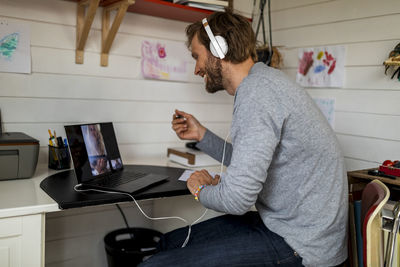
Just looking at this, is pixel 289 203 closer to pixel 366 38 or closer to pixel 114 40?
pixel 366 38

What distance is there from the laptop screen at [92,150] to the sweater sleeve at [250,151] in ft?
2.01

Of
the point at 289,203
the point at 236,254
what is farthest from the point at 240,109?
the point at 236,254

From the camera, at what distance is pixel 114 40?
2.02m

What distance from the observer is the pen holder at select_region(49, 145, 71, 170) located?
5.75ft

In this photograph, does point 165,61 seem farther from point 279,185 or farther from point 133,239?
point 279,185

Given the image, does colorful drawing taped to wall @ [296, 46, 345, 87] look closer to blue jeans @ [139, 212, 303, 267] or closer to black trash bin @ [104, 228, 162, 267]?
blue jeans @ [139, 212, 303, 267]

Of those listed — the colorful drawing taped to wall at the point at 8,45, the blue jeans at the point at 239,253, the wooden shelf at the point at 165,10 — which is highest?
the wooden shelf at the point at 165,10

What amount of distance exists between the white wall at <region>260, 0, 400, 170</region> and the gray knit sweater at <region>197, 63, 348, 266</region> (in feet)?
2.42

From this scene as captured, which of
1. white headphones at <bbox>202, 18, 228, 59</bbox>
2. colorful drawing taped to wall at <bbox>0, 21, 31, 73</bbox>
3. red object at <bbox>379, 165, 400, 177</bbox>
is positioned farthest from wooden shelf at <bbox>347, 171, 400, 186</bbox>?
colorful drawing taped to wall at <bbox>0, 21, 31, 73</bbox>

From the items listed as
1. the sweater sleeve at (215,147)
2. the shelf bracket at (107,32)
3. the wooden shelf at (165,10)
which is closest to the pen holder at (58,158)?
the shelf bracket at (107,32)

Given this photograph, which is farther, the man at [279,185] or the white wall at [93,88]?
the white wall at [93,88]

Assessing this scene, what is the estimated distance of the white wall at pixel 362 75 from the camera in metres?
1.84

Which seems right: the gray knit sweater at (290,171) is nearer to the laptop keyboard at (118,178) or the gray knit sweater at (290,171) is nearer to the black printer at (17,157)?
the laptop keyboard at (118,178)

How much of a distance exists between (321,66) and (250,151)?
3.94ft
